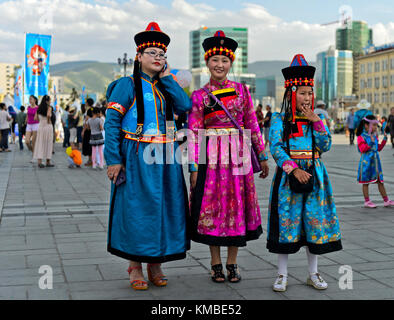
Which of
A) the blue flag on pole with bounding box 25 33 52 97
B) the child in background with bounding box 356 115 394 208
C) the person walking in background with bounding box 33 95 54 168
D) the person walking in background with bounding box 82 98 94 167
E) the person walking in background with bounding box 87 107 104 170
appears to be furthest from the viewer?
the blue flag on pole with bounding box 25 33 52 97

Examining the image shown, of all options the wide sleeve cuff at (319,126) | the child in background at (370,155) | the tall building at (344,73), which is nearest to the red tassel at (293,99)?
the wide sleeve cuff at (319,126)

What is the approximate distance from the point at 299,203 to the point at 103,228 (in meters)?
3.03

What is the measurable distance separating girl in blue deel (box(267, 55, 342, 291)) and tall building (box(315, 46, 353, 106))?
17994 cm

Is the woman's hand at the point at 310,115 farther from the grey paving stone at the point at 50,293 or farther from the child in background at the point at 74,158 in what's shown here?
the child in background at the point at 74,158

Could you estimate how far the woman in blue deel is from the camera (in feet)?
13.4

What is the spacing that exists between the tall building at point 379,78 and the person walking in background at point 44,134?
9475 centimetres

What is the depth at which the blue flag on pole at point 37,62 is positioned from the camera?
19.4 m

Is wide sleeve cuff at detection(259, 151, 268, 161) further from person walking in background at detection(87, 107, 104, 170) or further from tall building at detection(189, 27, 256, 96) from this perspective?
tall building at detection(189, 27, 256, 96)

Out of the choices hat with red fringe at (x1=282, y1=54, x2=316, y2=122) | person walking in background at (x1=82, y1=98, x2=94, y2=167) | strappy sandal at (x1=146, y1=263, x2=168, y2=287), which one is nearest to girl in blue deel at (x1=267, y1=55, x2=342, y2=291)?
hat with red fringe at (x1=282, y1=54, x2=316, y2=122)

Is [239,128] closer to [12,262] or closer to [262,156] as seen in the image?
[262,156]

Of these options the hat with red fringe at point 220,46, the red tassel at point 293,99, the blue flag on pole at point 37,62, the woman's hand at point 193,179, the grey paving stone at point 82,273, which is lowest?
the grey paving stone at point 82,273

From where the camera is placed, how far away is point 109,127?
13.6 ft

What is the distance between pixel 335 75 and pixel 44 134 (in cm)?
17328
